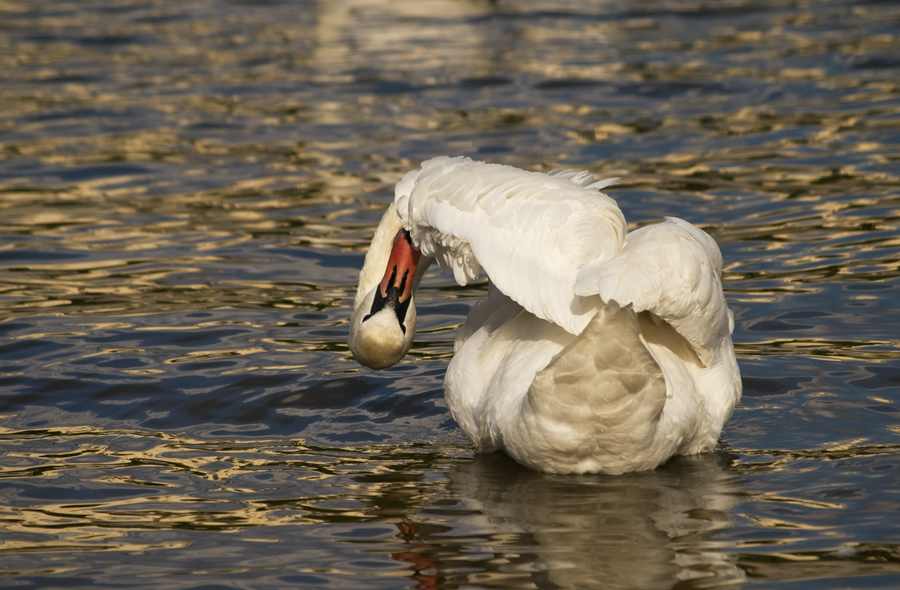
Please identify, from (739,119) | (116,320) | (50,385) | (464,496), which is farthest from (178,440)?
(739,119)

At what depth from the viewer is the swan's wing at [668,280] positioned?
4.75 metres

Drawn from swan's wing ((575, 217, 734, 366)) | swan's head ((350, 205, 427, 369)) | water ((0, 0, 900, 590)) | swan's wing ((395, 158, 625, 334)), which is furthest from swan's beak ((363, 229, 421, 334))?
swan's wing ((575, 217, 734, 366))

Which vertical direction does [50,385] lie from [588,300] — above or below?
below

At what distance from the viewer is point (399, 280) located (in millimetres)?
5617

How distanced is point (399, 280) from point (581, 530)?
140 centimetres

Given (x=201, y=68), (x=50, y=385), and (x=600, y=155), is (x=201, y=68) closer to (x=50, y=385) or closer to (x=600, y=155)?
(x=600, y=155)

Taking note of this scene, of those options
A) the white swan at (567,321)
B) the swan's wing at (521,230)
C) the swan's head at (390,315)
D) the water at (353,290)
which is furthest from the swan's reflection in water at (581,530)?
the swan's wing at (521,230)

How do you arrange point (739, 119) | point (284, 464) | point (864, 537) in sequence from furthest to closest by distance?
point (739, 119) < point (284, 464) < point (864, 537)

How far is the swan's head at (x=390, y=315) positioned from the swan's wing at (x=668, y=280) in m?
1.02

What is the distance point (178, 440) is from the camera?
638cm

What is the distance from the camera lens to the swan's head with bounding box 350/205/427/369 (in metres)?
5.51

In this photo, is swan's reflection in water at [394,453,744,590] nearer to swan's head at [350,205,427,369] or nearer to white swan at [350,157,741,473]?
white swan at [350,157,741,473]

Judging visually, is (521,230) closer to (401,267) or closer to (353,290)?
(401,267)

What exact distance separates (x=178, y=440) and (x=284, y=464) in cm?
74
